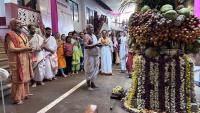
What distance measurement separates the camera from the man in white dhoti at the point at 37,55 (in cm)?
762

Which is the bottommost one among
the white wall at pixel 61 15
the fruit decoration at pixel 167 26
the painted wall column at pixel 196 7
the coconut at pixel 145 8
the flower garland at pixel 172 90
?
the flower garland at pixel 172 90

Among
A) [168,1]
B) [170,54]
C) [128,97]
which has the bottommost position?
[128,97]

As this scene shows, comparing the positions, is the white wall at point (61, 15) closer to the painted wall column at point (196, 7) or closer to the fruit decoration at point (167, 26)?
the painted wall column at point (196, 7)

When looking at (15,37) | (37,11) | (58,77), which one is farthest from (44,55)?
(15,37)

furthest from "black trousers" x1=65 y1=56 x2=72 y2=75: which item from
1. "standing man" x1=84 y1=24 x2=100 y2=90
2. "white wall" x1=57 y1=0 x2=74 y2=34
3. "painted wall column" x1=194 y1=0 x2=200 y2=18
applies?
"painted wall column" x1=194 y1=0 x2=200 y2=18

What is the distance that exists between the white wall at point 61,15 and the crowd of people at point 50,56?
3.08 ft

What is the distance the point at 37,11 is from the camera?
9727 millimetres

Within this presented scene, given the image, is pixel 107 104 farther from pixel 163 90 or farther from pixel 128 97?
pixel 163 90

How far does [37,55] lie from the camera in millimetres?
7840

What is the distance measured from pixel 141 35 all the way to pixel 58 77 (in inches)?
259

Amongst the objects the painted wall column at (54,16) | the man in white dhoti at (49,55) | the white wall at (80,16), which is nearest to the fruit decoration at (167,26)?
the man in white dhoti at (49,55)

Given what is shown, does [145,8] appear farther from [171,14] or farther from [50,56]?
[50,56]

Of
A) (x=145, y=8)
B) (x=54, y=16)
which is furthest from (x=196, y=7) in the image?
(x=54, y=16)

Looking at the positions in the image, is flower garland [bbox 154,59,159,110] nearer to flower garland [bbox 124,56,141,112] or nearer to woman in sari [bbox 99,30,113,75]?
flower garland [bbox 124,56,141,112]
